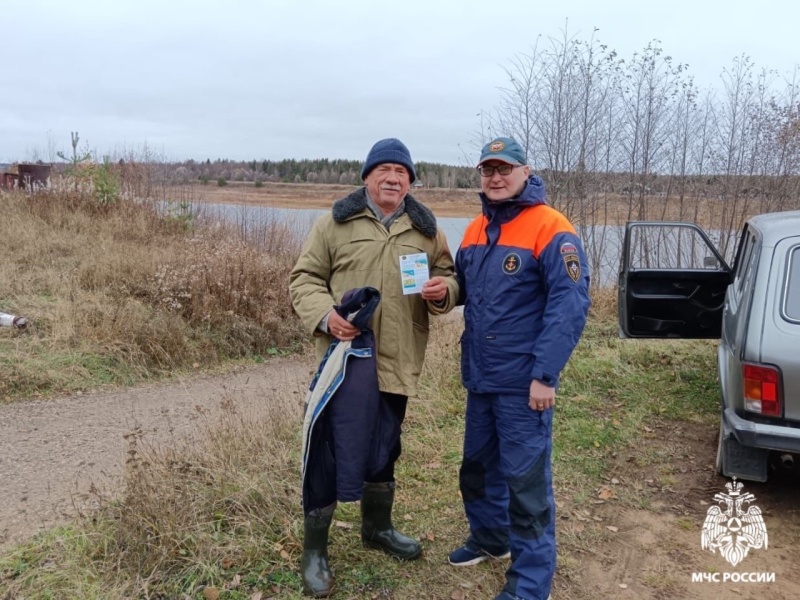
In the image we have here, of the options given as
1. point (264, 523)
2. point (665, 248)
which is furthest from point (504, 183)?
point (665, 248)

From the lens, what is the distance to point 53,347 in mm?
6863

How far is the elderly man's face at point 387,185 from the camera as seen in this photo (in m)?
2.84

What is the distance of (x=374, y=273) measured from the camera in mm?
2811

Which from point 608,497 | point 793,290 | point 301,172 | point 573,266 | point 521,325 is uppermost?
point 301,172

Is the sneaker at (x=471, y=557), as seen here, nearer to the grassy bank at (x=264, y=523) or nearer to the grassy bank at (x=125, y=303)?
the grassy bank at (x=264, y=523)

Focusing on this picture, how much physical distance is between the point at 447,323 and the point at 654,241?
4.87 meters

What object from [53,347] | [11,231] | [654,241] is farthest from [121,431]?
[654,241]

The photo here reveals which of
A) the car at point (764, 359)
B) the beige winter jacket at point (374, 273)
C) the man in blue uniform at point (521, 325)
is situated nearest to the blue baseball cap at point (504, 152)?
the man in blue uniform at point (521, 325)

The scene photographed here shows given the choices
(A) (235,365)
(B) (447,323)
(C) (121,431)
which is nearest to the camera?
(C) (121,431)

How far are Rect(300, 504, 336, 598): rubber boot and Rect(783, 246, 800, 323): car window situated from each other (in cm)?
263

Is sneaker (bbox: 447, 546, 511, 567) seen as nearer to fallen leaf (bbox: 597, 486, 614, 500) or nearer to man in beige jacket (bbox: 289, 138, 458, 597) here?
man in beige jacket (bbox: 289, 138, 458, 597)

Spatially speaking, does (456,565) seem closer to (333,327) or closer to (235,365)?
(333,327)

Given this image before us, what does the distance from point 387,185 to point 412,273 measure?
1.34 ft

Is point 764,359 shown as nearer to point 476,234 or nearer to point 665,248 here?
point 476,234
